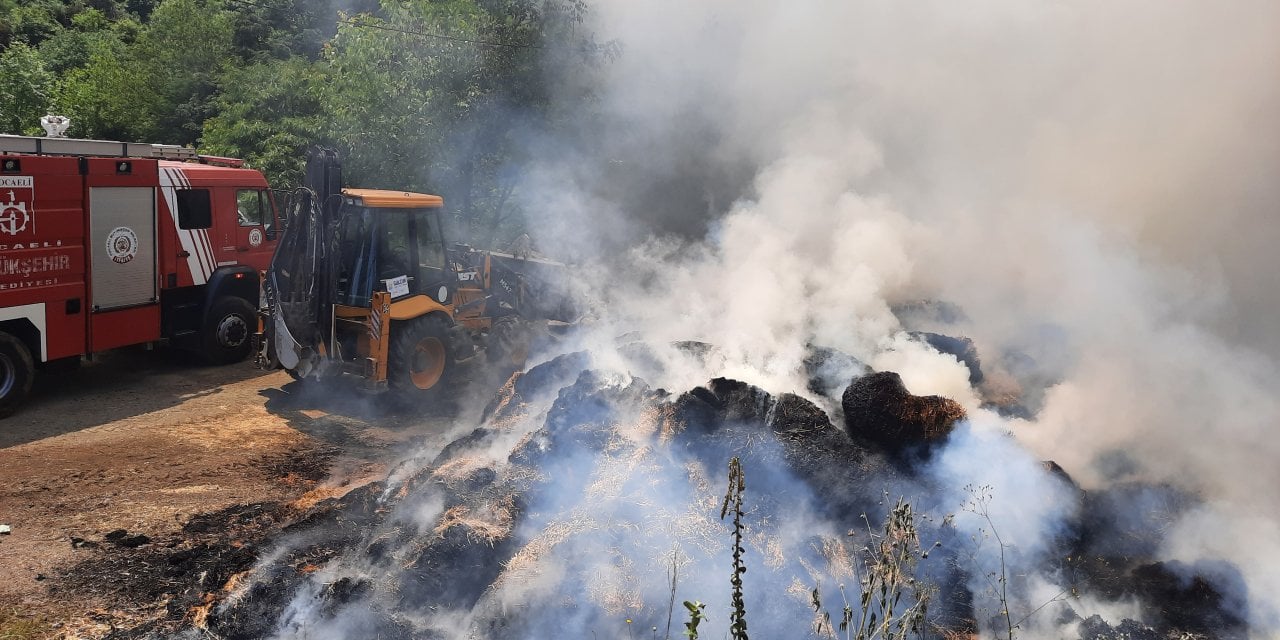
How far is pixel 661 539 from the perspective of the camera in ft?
18.2

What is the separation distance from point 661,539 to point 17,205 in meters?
8.03

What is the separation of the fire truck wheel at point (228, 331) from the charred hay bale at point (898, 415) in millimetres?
8840

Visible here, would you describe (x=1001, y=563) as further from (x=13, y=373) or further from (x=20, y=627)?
(x=13, y=373)

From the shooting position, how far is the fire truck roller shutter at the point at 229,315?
10734 mm

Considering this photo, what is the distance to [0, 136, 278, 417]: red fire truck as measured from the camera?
28.2 feet

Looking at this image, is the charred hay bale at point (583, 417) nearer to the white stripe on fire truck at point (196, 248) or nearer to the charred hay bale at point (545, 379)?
the charred hay bale at point (545, 379)

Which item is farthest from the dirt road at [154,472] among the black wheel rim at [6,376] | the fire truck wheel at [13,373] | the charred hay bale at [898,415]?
the charred hay bale at [898,415]

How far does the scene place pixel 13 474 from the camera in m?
7.30

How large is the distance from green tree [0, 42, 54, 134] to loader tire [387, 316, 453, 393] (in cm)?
1368

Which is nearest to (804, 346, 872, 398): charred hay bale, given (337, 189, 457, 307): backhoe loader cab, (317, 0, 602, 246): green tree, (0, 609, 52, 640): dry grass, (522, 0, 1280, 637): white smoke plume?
(522, 0, 1280, 637): white smoke plume

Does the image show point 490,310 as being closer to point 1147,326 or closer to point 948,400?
point 948,400

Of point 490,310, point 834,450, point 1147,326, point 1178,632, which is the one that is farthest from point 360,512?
point 1147,326

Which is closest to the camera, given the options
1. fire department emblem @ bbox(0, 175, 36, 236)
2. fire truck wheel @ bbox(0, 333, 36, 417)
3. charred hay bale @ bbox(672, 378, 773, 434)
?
charred hay bale @ bbox(672, 378, 773, 434)

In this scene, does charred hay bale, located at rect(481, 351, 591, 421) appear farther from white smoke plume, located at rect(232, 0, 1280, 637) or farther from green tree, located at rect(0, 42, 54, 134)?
green tree, located at rect(0, 42, 54, 134)
